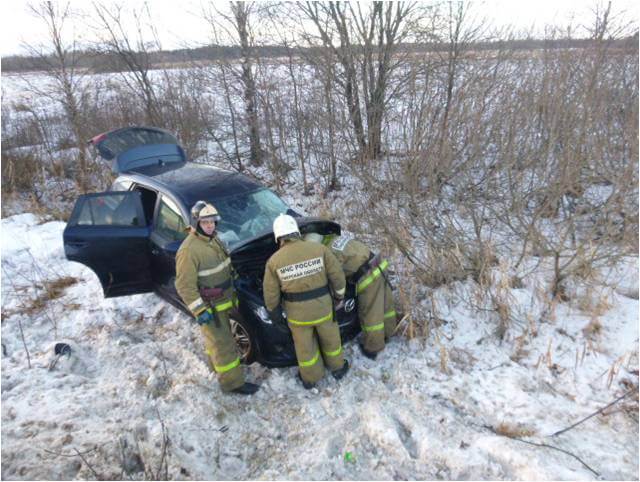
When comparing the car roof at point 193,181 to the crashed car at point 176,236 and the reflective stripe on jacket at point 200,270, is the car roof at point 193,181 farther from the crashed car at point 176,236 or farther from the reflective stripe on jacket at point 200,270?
the reflective stripe on jacket at point 200,270

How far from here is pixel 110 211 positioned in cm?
476

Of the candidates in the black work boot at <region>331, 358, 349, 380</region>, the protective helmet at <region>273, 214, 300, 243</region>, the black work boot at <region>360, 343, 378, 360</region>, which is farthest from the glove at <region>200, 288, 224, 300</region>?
the black work boot at <region>360, 343, 378, 360</region>

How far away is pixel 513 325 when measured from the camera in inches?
168

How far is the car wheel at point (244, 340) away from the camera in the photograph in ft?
13.0

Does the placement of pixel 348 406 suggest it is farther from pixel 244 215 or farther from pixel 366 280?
pixel 244 215

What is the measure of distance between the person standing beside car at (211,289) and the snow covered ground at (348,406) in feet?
0.89

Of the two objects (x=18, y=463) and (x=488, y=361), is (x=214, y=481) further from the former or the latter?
(x=488, y=361)

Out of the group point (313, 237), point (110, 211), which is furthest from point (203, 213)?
point (110, 211)

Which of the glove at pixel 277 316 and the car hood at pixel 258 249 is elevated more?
the car hood at pixel 258 249

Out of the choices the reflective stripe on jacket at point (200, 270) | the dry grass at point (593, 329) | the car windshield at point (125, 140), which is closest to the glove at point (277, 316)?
the reflective stripe on jacket at point (200, 270)

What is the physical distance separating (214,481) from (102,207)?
10.9 ft

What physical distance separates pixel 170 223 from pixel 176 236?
21cm

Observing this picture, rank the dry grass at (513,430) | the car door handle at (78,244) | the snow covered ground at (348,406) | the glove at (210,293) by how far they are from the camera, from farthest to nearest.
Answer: the car door handle at (78,244) → the glove at (210,293) → the dry grass at (513,430) → the snow covered ground at (348,406)

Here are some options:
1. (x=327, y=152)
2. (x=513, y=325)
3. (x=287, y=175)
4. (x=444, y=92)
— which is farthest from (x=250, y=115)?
(x=513, y=325)
